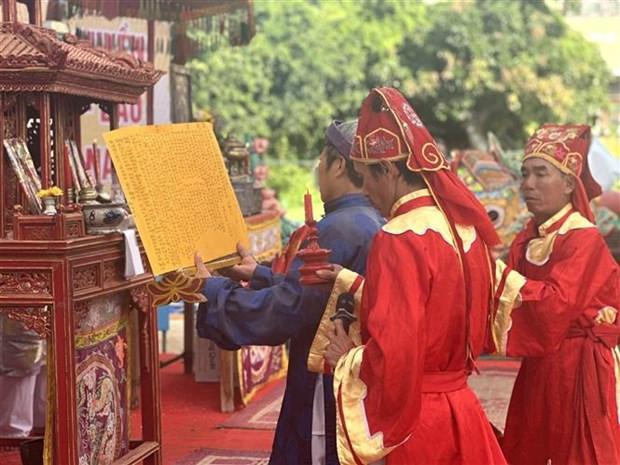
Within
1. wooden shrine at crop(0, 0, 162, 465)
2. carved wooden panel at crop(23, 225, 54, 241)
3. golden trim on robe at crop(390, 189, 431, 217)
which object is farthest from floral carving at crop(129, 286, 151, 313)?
golden trim on robe at crop(390, 189, 431, 217)

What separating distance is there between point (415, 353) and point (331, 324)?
1.47ft

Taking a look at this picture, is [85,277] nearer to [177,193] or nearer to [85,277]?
[85,277]

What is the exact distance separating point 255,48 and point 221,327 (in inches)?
880

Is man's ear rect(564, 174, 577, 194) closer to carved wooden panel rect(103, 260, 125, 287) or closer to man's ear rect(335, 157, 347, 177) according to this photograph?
man's ear rect(335, 157, 347, 177)

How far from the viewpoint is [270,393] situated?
777 cm

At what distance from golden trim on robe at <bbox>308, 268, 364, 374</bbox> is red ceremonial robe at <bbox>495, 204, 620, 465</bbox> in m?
1.26

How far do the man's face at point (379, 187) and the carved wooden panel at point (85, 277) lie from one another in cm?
126

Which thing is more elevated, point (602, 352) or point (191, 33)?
point (191, 33)

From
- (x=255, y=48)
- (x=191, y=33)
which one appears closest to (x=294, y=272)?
(x=191, y=33)

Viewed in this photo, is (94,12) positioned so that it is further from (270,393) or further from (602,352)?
(602,352)

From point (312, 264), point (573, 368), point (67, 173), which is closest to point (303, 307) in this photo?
point (312, 264)

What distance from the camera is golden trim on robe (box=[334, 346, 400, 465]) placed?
337 cm

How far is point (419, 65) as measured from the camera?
27359 millimetres

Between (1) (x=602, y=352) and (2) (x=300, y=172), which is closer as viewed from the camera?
(1) (x=602, y=352)
